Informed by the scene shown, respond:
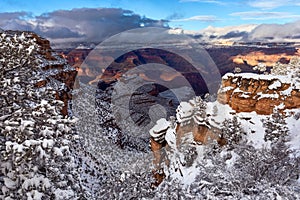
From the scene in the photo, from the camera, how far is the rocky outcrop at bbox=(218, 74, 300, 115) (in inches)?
1026

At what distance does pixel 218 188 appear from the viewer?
12352 mm

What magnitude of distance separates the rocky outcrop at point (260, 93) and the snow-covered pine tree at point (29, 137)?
22.0 metres

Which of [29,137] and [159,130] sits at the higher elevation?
[29,137]

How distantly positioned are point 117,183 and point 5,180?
36.6 ft

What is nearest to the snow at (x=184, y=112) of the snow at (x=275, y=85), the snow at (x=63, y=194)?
the snow at (x=275, y=85)

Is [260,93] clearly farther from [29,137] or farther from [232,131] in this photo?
[29,137]

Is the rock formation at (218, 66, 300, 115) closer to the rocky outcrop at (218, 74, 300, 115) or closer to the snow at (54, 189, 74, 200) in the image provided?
the rocky outcrop at (218, 74, 300, 115)

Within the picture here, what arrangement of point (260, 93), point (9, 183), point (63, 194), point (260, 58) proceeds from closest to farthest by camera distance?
point (9, 183)
point (63, 194)
point (260, 93)
point (260, 58)

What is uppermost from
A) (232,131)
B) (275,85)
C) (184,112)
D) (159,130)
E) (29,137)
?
(29,137)

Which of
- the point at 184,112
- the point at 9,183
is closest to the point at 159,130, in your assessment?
the point at 184,112

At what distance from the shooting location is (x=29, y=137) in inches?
279

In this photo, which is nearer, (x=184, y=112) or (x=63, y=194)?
(x=63, y=194)

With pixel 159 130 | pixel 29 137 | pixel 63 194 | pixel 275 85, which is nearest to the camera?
pixel 29 137

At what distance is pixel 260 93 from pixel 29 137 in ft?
79.6
